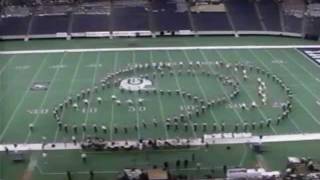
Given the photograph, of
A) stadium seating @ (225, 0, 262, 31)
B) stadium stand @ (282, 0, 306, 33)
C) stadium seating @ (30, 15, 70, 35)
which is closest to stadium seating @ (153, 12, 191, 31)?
stadium seating @ (225, 0, 262, 31)

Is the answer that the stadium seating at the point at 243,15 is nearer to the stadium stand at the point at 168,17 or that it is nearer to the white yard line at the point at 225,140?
the stadium stand at the point at 168,17

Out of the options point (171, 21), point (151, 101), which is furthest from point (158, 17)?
point (151, 101)

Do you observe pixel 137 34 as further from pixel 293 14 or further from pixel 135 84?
pixel 135 84

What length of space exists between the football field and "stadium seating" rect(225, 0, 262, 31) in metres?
6.41

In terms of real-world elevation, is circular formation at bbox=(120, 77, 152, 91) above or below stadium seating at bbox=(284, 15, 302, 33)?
above

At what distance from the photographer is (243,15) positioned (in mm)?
53406

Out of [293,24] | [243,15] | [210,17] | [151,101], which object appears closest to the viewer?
[151,101]

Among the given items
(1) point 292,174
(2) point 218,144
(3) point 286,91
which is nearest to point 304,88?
(3) point 286,91

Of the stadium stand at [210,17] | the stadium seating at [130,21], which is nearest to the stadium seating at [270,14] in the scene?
the stadium stand at [210,17]

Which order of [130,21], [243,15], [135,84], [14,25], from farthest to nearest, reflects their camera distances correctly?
[243,15]
[130,21]
[14,25]
[135,84]

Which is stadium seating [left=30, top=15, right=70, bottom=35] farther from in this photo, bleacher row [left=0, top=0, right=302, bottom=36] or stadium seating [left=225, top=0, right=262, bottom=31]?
stadium seating [left=225, top=0, right=262, bottom=31]

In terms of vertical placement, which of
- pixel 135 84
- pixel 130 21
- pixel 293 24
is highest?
pixel 135 84

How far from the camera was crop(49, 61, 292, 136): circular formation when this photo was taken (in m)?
30.3

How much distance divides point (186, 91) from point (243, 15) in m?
20.6
